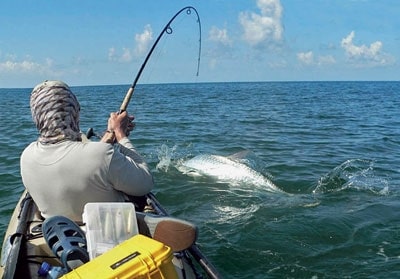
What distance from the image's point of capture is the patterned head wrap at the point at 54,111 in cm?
409

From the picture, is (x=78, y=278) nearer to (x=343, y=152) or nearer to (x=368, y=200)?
(x=368, y=200)

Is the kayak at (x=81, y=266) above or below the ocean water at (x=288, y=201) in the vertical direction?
above

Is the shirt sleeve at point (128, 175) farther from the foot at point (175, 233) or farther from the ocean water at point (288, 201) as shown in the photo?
the ocean water at point (288, 201)

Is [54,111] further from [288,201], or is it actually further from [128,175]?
[288,201]

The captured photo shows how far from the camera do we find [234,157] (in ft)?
39.8

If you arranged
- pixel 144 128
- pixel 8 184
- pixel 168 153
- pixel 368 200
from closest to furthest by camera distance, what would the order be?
pixel 368 200 < pixel 8 184 < pixel 168 153 < pixel 144 128

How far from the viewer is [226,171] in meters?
11.1

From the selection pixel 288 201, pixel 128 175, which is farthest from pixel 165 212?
pixel 288 201

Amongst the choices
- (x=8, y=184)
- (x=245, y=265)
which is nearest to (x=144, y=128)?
(x=8, y=184)

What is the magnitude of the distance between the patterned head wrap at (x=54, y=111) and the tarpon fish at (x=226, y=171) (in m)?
6.45

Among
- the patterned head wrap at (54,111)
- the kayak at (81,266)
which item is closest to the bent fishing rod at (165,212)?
the kayak at (81,266)

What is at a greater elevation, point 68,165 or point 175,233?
point 68,165

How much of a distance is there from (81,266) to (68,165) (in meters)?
1.40

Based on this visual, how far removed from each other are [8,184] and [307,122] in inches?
648
